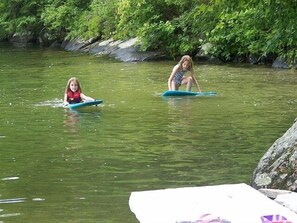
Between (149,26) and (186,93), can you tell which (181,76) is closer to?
(186,93)

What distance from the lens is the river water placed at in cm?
775

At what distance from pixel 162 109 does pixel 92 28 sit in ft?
71.4

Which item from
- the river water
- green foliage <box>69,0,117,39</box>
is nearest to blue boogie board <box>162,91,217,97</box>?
the river water

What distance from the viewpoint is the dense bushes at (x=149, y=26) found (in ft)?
78.0

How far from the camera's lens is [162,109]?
1462cm

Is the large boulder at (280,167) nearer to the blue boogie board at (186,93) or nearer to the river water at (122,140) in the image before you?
the river water at (122,140)

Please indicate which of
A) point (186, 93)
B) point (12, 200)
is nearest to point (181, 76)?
point (186, 93)

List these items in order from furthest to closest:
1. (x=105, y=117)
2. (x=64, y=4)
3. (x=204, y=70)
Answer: (x=64, y=4) → (x=204, y=70) → (x=105, y=117)

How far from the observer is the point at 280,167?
23.1ft

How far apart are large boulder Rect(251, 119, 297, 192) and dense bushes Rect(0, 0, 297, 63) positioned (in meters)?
4.96

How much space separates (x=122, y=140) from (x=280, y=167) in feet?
14.7

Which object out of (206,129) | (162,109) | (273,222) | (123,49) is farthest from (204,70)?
(273,222)

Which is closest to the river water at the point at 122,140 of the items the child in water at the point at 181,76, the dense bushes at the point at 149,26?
the child in water at the point at 181,76

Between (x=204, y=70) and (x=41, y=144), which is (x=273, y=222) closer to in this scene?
(x=41, y=144)
